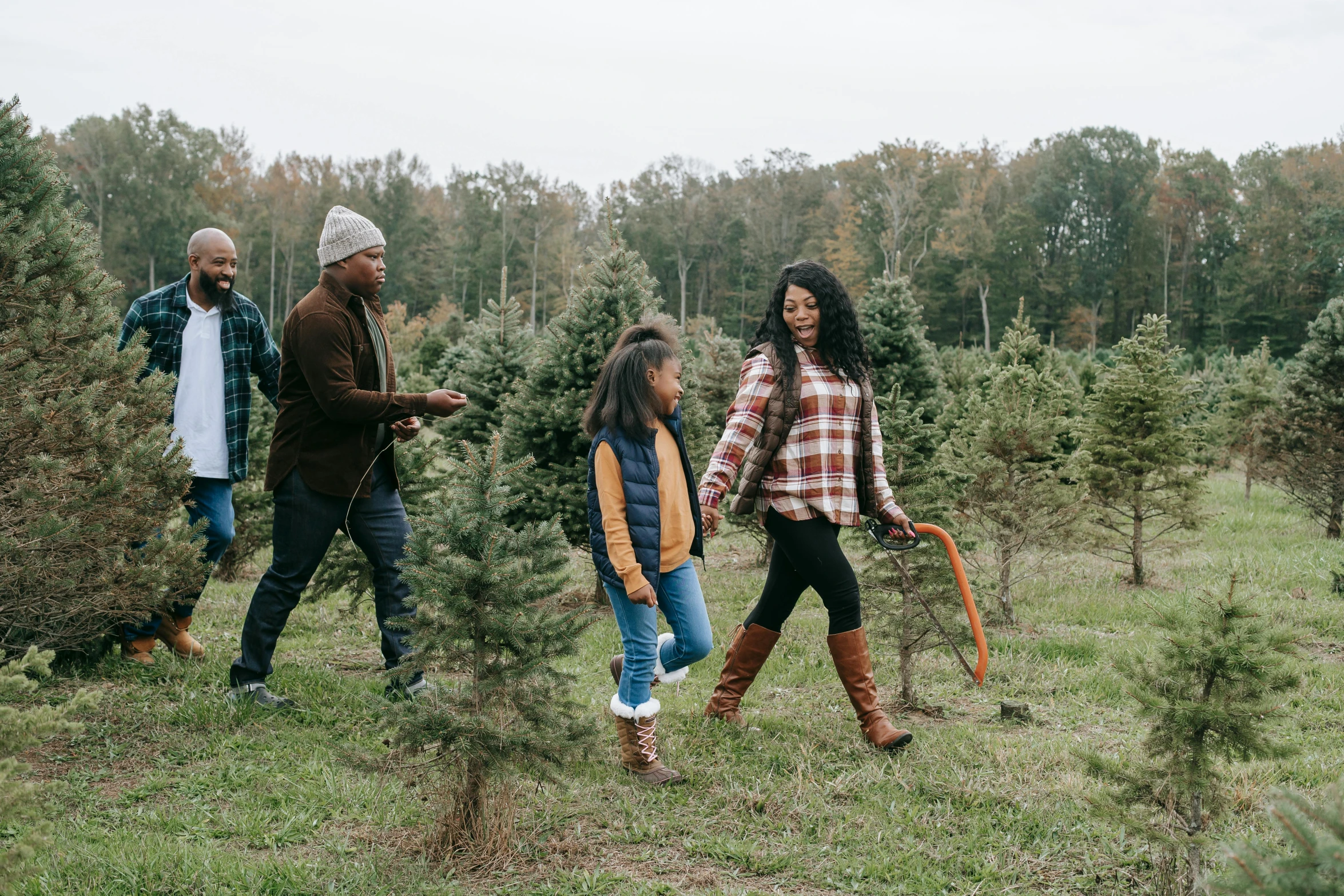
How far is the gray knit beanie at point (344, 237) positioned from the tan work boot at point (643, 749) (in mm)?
2343

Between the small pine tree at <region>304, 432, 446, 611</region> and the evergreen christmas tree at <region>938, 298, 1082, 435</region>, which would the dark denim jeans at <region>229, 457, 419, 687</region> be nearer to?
the small pine tree at <region>304, 432, 446, 611</region>

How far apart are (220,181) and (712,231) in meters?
31.9

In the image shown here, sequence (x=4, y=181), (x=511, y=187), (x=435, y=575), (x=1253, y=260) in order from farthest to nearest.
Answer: (x=511, y=187)
(x=1253, y=260)
(x=4, y=181)
(x=435, y=575)

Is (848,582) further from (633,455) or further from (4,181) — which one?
(4,181)

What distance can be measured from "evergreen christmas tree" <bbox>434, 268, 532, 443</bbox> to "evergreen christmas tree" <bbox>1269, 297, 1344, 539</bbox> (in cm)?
885

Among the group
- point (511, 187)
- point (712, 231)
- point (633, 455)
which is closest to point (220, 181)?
point (511, 187)

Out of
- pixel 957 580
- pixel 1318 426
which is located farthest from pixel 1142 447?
pixel 957 580

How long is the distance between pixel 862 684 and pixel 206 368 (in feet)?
12.2

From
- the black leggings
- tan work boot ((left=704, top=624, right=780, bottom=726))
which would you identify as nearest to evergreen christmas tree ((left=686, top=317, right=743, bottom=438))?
tan work boot ((left=704, top=624, right=780, bottom=726))

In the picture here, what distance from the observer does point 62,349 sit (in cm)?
436

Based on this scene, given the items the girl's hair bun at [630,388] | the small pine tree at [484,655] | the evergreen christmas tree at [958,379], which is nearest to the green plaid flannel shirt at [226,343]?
the girl's hair bun at [630,388]

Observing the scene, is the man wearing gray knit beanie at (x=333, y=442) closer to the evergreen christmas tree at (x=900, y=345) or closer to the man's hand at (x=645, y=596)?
the man's hand at (x=645, y=596)

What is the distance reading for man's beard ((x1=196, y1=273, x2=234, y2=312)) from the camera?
16.2ft

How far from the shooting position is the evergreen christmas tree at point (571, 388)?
7348mm
